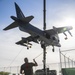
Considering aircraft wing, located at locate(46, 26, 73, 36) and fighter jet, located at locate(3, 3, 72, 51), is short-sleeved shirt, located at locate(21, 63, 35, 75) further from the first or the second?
aircraft wing, located at locate(46, 26, 73, 36)

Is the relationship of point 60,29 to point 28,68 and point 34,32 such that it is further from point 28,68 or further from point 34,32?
point 28,68

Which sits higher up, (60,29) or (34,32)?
(60,29)

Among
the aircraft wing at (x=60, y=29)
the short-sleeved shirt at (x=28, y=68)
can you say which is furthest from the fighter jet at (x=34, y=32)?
the short-sleeved shirt at (x=28, y=68)

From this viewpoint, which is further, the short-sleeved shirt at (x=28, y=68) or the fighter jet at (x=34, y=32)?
the fighter jet at (x=34, y=32)

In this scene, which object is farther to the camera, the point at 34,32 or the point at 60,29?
the point at 60,29

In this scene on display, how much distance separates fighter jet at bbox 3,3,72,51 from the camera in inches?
861

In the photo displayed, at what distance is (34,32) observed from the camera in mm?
22594

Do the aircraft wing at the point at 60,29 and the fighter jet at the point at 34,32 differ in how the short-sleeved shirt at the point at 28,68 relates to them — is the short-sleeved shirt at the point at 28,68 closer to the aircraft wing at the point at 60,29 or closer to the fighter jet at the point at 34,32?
the fighter jet at the point at 34,32

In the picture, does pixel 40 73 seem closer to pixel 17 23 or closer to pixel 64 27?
pixel 17 23

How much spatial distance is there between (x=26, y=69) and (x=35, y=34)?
1311cm

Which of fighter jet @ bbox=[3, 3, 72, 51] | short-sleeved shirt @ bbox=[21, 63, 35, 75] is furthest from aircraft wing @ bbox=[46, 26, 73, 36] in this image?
short-sleeved shirt @ bbox=[21, 63, 35, 75]

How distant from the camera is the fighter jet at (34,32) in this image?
21875mm

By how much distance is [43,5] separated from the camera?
21.5 m

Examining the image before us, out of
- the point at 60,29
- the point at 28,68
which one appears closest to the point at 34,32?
the point at 60,29
